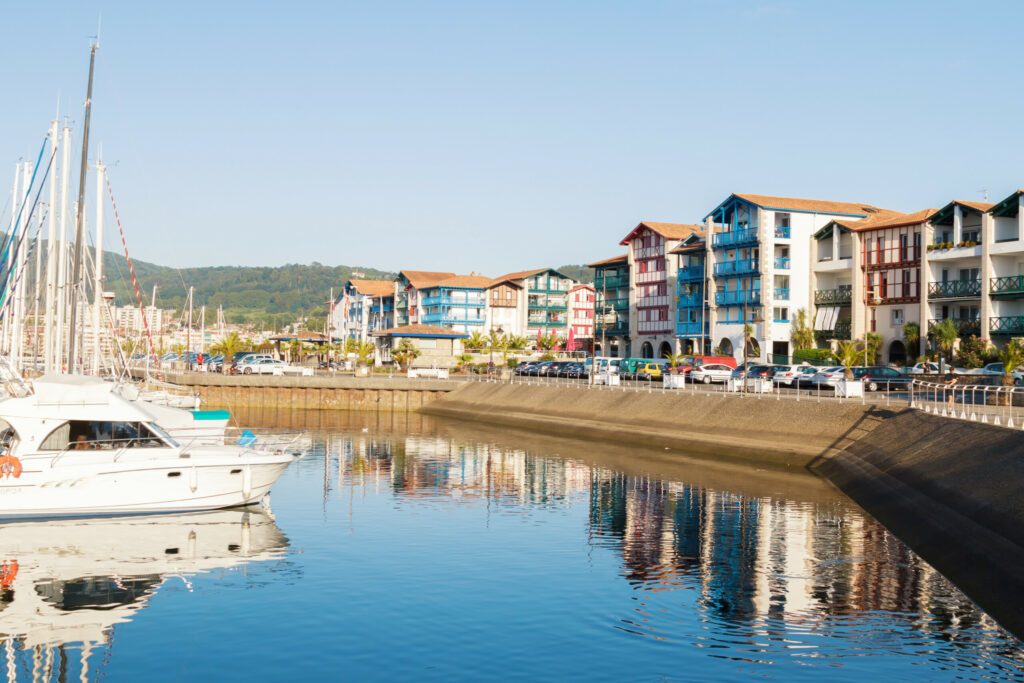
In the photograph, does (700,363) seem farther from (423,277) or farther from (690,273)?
(423,277)

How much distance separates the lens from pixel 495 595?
87.6 feet

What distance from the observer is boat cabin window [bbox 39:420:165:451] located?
115 feet

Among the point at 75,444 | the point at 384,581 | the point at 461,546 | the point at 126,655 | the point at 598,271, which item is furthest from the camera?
the point at 598,271

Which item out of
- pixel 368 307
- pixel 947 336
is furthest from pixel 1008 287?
pixel 368 307

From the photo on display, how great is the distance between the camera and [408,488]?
1837 inches

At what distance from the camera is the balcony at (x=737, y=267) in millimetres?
103812

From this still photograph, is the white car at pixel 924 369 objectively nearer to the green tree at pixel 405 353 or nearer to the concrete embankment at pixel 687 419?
the concrete embankment at pixel 687 419

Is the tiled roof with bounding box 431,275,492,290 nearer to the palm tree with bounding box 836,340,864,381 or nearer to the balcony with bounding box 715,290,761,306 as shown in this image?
the balcony with bounding box 715,290,761,306

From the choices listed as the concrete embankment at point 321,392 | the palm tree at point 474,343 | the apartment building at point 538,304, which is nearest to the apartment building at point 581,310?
the apartment building at point 538,304

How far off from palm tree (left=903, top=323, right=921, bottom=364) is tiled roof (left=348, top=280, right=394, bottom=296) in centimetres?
10860

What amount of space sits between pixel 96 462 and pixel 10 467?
101 inches

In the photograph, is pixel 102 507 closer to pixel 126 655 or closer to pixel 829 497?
pixel 126 655

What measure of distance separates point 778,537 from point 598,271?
336 feet

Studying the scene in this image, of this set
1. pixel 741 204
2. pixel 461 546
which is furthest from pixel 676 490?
pixel 741 204
